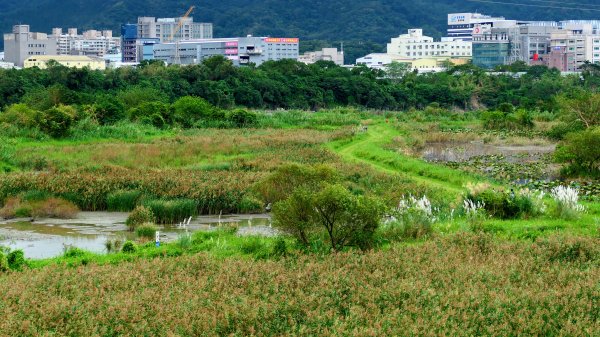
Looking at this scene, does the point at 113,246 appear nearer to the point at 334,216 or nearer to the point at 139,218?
the point at 139,218

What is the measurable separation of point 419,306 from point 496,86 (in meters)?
95.5

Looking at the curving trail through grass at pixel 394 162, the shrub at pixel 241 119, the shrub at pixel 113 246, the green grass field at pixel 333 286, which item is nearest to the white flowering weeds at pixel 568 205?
the green grass field at pixel 333 286

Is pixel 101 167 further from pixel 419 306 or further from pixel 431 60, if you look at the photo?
pixel 431 60

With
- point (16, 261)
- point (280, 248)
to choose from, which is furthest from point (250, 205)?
point (16, 261)

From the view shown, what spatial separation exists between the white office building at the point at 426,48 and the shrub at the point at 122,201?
152 meters

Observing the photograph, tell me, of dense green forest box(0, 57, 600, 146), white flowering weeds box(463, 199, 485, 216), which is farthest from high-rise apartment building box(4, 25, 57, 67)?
white flowering weeds box(463, 199, 485, 216)

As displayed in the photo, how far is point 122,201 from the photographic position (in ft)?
89.1

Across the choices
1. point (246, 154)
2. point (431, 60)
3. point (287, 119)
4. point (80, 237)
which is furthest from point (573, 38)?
point (80, 237)

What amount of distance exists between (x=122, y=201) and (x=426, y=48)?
158477 millimetres

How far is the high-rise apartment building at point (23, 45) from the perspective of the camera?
164 m

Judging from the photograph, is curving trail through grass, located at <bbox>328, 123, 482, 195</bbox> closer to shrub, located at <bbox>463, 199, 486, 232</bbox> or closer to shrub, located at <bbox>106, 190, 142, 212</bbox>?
shrub, located at <bbox>463, 199, 486, 232</bbox>

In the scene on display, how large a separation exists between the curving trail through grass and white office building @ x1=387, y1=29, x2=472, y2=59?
130 metres

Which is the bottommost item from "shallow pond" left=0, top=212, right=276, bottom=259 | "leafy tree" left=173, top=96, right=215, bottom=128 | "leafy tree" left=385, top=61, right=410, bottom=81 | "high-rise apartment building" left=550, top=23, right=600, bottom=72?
"shallow pond" left=0, top=212, right=276, bottom=259

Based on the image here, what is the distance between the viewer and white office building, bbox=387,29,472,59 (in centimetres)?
17775
